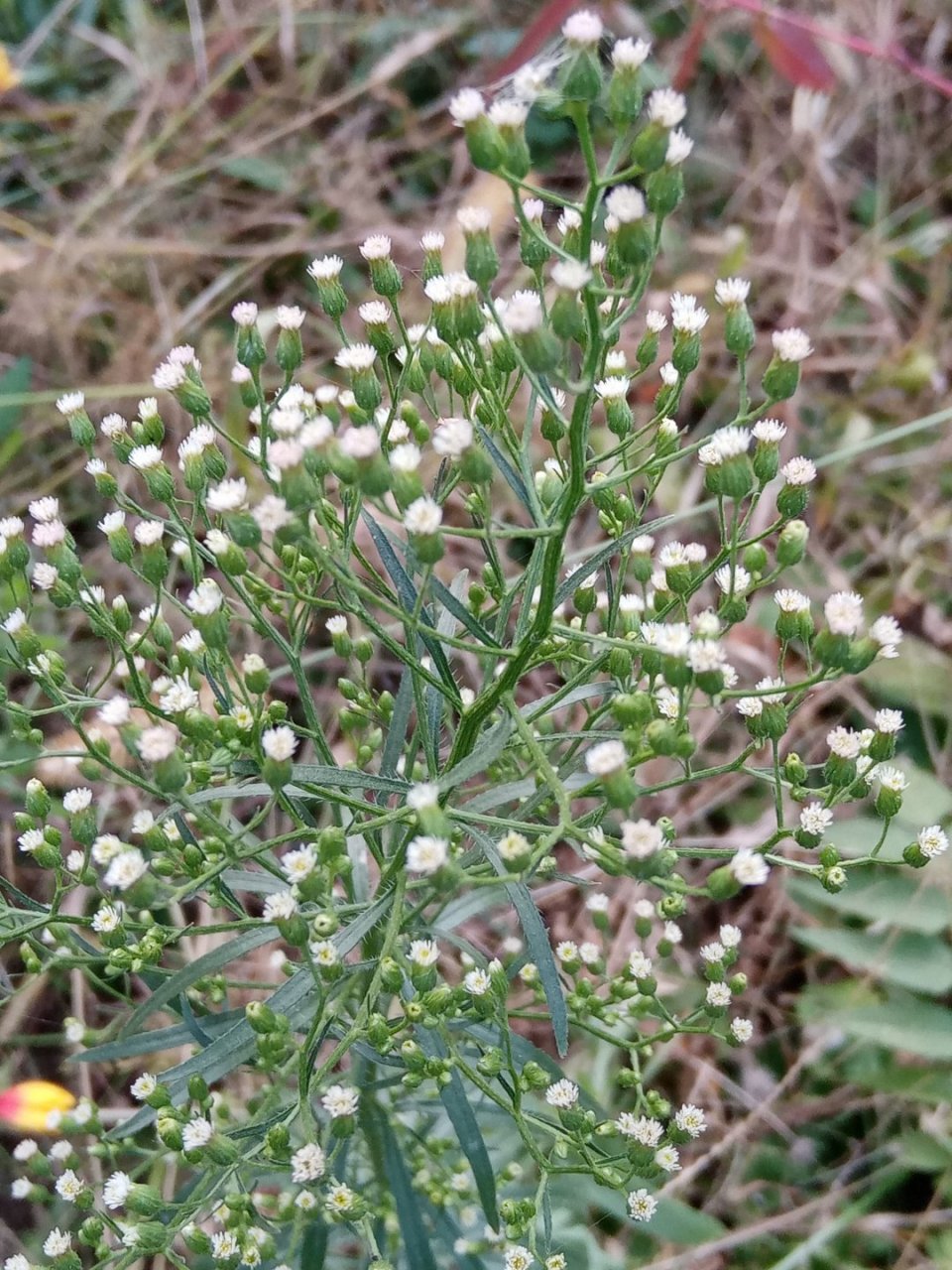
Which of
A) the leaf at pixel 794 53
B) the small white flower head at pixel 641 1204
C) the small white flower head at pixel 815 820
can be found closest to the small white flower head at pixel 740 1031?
the small white flower head at pixel 641 1204

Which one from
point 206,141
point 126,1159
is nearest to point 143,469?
point 126,1159

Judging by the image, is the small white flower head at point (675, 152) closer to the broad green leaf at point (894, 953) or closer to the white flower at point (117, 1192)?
the white flower at point (117, 1192)

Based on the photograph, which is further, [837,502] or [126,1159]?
[837,502]

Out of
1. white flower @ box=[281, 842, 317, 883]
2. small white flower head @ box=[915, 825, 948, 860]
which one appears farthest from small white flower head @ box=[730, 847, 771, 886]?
white flower @ box=[281, 842, 317, 883]

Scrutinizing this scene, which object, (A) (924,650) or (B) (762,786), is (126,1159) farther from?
(A) (924,650)

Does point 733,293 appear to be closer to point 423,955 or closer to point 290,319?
point 290,319

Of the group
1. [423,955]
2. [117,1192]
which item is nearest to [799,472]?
[423,955]
